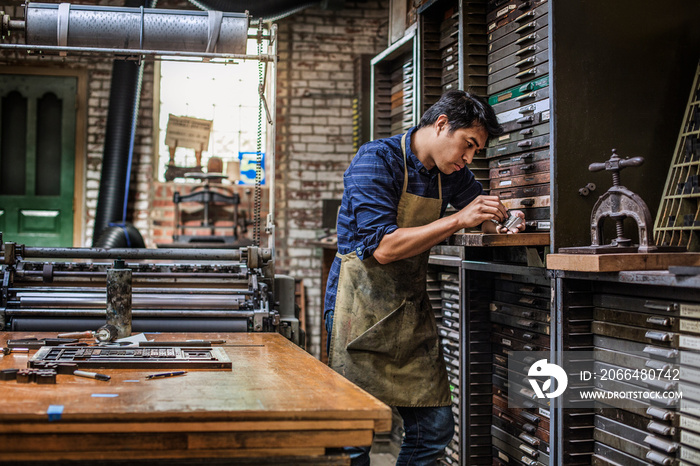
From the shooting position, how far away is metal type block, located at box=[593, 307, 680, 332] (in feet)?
6.08

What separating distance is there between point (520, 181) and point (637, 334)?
828 millimetres

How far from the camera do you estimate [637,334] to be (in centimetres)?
199

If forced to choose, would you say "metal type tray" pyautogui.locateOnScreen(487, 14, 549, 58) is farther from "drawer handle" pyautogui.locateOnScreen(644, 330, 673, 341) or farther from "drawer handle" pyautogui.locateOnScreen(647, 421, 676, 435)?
"drawer handle" pyautogui.locateOnScreen(647, 421, 676, 435)

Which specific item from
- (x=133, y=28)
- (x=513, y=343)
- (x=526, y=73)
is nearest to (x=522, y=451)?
(x=513, y=343)

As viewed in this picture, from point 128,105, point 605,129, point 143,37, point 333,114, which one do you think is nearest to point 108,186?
point 128,105

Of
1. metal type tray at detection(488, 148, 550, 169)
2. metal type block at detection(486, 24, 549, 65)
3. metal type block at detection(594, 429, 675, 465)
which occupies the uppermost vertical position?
metal type block at detection(486, 24, 549, 65)

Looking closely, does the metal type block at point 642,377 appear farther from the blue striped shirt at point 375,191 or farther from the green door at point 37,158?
the green door at point 37,158

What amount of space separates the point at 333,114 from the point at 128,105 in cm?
175

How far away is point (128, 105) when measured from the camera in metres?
5.20

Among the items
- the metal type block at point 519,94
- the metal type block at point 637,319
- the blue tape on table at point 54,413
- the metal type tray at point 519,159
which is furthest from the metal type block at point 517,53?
the blue tape on table at point 54,413

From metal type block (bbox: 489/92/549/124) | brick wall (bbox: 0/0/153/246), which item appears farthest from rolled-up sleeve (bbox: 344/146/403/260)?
brick wall (bbox: 0/0/153/246)

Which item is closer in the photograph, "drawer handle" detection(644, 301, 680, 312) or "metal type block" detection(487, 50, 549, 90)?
"drawer handle" detection(644, 301, 680, 312)

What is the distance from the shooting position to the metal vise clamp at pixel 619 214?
1956mm

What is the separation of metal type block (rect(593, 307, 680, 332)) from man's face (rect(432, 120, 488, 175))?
674 millimetres
